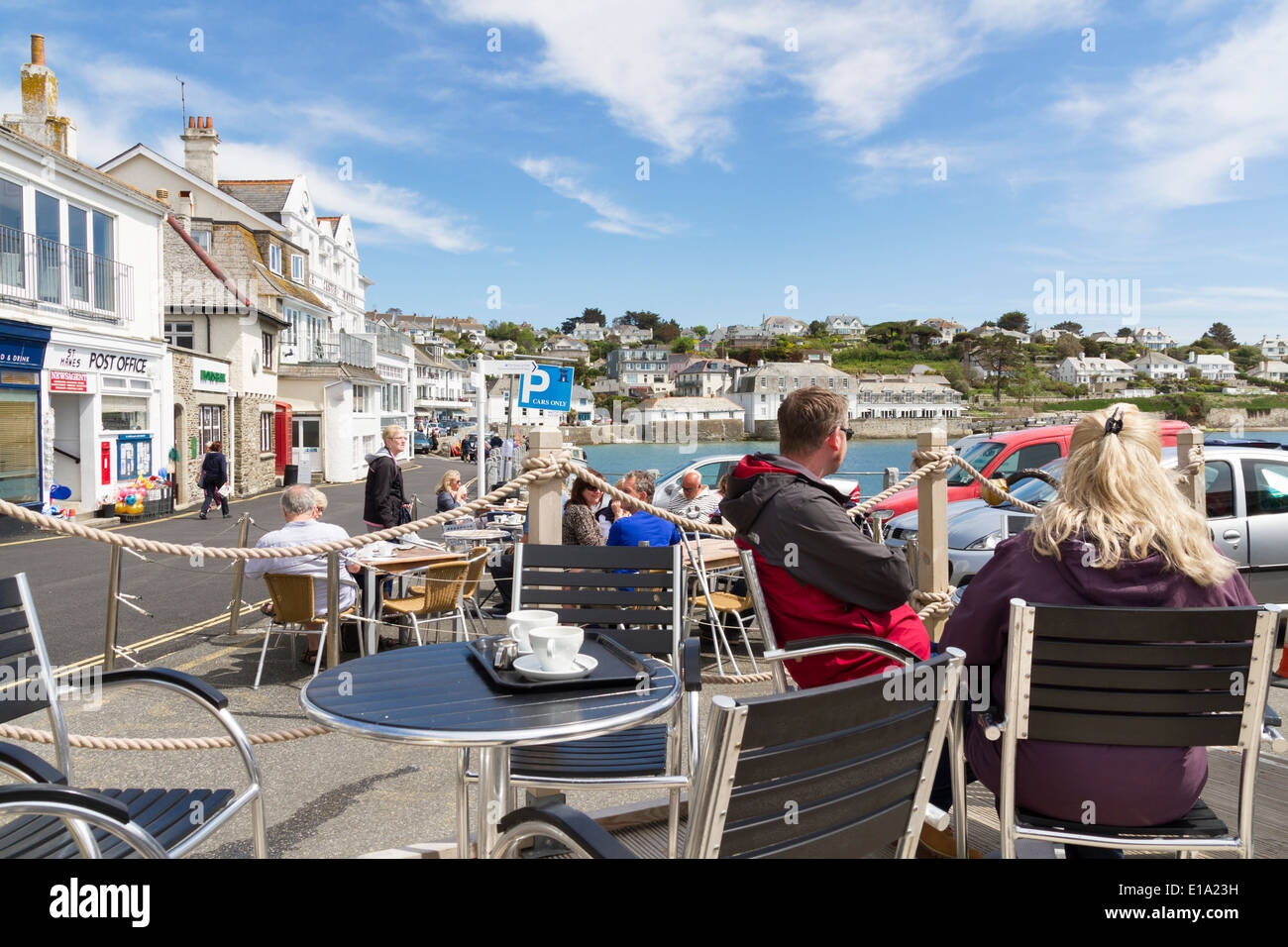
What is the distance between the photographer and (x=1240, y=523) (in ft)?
25.0

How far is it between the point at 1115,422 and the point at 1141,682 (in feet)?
2.72

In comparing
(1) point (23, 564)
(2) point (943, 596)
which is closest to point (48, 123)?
(1) point (23, 564)

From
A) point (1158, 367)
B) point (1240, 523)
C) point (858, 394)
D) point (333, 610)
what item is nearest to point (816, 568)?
point (333, 610)

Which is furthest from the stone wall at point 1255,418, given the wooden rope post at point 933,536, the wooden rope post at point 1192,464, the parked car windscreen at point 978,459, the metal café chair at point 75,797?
the metal café chair at point 75,797

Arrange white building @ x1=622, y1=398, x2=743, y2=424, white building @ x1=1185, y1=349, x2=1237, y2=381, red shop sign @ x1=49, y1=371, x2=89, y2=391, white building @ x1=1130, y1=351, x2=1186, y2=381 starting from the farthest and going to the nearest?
white building @ x1=1185, y1=349, x2=1237, y2=381 < white building @ x1=1130, y1=351, x2=1186, y2=381 < white building @ x1=622, y1=398, x2=743, y2=424 < red shop sign @ x1=49, y1=371, x2=89, y2=391

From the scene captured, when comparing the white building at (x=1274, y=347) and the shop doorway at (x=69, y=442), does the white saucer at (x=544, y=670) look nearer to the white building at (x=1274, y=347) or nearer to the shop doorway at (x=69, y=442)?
the shop doorway at (x=69, y=442)

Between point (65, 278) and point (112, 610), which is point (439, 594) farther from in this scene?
point (65, 278)

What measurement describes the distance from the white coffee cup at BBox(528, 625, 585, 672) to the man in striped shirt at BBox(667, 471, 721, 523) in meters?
6.94

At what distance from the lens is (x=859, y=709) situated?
64.9 inches

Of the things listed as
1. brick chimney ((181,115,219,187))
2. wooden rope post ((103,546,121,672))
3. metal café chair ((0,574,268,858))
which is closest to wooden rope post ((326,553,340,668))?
wooden rope post ((103,546,121,672))

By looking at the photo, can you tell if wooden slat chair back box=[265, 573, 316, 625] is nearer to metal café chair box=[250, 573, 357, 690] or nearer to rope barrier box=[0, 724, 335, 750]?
metal café chair box=[250, 573, 357, 690]

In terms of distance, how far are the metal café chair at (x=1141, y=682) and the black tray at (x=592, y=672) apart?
1.10 m

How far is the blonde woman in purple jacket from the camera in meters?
2.33
